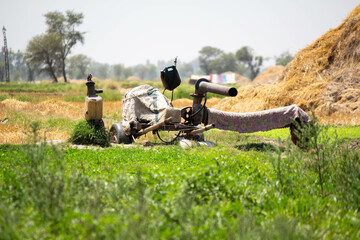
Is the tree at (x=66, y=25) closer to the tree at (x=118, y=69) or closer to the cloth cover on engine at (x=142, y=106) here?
the cloth cover on engine at (x=142, y=106)

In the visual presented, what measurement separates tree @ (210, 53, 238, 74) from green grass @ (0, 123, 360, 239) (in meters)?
107

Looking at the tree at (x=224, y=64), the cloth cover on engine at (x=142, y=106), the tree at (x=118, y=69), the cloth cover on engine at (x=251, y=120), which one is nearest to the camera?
the cloth cover on engine at (x=251, y=120)

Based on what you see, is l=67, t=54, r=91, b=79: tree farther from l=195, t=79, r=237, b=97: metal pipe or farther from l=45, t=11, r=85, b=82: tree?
l=195, t=79, r=237, b=97: metal pipe

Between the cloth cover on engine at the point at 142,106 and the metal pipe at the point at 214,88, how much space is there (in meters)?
1.09

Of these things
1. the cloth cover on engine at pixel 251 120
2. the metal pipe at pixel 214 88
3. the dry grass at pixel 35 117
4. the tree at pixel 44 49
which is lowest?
the dry grass at pixel 35 117

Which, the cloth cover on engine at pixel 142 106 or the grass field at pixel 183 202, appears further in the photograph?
the cloth cover on engine at pixel 142 106

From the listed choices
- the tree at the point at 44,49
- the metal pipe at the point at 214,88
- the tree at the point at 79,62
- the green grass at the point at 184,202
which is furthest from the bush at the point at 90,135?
the tree at the point at 79,62

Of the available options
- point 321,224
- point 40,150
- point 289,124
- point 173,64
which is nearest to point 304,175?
point 321,224

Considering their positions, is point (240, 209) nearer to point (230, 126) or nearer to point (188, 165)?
point (188, 165)

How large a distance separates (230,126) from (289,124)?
3.93 feet

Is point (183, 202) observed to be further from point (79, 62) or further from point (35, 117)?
point (79, 62)

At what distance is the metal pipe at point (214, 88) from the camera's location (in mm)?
6559

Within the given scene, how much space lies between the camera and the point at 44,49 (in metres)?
54.8

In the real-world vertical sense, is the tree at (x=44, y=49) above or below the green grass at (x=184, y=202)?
above
